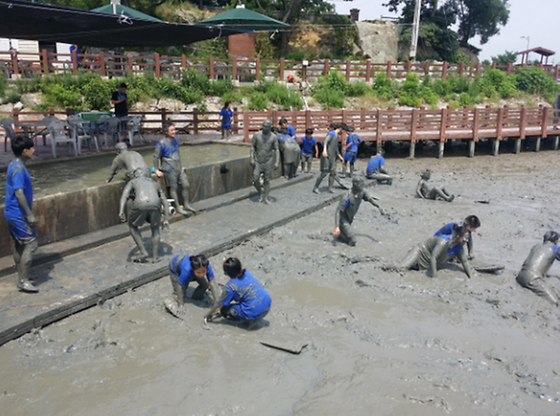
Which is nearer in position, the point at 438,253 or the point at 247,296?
the point at 247,296

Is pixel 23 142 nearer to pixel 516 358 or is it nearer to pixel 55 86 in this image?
pixel 516 358

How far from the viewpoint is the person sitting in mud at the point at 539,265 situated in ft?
24.1

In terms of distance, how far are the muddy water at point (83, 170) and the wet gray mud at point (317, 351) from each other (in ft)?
9.50

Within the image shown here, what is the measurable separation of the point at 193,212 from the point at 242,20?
23.3 ft

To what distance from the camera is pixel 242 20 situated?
14219mm

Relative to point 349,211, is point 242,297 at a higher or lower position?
lower

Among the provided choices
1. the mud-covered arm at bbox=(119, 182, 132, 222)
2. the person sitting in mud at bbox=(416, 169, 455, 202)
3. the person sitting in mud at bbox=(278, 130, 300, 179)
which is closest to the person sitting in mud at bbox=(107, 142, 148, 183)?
the mud-covered arm at bbox=(119, 182, 132, 222)

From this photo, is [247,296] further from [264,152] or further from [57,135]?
[57,135]

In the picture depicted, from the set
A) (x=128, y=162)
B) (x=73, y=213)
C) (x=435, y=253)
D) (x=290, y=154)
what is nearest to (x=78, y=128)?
(x=73, y=213)

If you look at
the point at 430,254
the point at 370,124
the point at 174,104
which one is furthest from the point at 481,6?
the point at 430,254

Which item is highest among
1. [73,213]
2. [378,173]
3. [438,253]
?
[73,213]

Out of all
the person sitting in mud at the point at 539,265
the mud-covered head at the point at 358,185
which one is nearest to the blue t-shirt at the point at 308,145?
the mud-covered head at the point at 358,185

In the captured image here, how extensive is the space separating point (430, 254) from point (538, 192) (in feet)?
30.4

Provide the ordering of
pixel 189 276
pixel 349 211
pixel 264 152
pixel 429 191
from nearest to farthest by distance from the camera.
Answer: pixel 189 276 → pixel 349 211 → pixel 264 152 → pixel 429 191
